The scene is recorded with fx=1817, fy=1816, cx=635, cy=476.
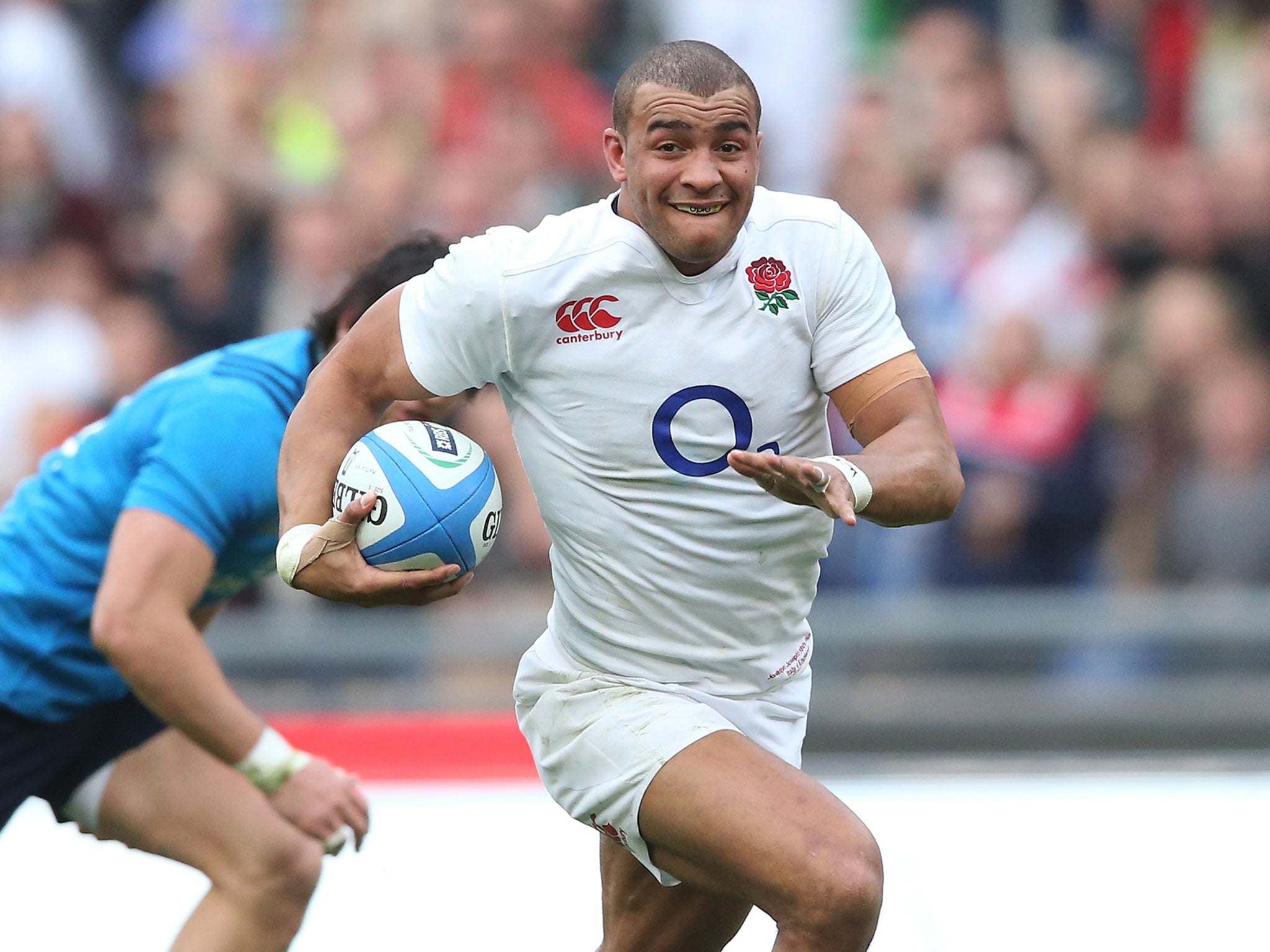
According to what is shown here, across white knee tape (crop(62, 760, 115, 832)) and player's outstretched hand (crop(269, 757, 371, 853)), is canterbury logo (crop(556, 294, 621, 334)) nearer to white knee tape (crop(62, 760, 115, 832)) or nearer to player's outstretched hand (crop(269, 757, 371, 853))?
player's outstretched hand (crop(269, 757, 371, 853))

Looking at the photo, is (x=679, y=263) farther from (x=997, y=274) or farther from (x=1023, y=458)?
(x=997, y=274)

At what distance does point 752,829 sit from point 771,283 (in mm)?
1138

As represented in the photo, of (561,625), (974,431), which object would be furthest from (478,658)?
(561,625)

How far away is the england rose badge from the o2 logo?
205 millimetres

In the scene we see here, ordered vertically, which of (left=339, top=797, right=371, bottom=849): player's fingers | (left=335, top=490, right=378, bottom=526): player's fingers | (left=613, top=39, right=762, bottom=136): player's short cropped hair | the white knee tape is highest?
(left=613, top=39, right=762, bottom=136): player's short cropped hair

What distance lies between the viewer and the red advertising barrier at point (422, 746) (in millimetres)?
7188

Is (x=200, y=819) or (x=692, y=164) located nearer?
(x=692, y=164)

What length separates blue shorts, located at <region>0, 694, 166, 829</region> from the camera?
15.0 ft

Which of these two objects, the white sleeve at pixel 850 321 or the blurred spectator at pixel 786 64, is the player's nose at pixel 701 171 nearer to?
the white sleeve at pixel 850 321

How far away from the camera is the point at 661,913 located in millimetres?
4258

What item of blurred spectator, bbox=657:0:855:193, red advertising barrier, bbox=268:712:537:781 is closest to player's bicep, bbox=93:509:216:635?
red advertising barrier, bbox=268:712:537:781

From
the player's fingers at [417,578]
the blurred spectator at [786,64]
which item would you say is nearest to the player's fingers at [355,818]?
the player's fingers at [417,578]

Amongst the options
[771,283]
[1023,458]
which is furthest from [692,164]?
[1023,458]

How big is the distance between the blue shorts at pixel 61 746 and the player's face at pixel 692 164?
2.08 metres
